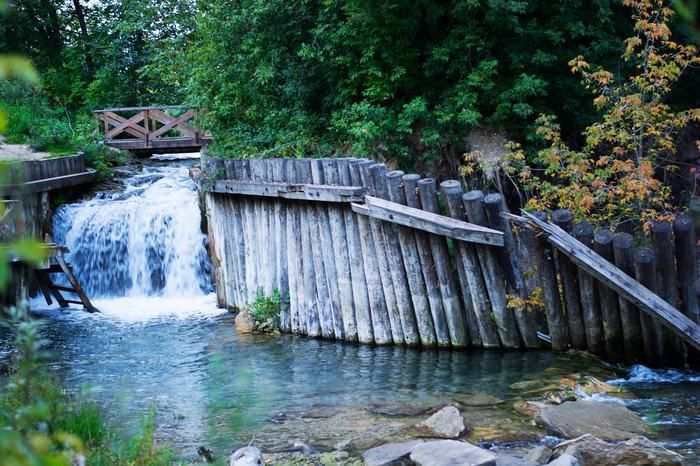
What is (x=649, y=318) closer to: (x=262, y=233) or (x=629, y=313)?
(x=629, y=313)

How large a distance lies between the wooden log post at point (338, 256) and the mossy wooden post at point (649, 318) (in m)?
3.28

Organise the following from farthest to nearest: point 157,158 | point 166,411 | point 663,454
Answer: point 157,158, point 166,411, point 663,454

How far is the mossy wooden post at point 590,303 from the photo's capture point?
18.5 ft

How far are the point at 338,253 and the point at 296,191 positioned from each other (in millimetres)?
1004

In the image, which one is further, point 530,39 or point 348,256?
point 530,39

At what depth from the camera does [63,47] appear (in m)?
23.6

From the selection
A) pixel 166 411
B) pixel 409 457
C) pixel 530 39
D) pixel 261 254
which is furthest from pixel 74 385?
pixel 530 39

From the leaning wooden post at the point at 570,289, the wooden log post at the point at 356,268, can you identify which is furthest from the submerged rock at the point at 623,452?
the wooden log post at the point at 356,268

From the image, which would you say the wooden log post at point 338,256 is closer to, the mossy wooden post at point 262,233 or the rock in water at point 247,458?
the mossy wooden post at point 262,233

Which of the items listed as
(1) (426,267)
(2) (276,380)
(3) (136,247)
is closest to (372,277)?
(1) (426,267)

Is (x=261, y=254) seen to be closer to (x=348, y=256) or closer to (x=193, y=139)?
(x=348, y=256)

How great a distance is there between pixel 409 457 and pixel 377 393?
5.31 feet

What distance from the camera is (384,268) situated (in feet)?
21.9

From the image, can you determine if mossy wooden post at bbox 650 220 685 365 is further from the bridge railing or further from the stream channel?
the bridge railing
